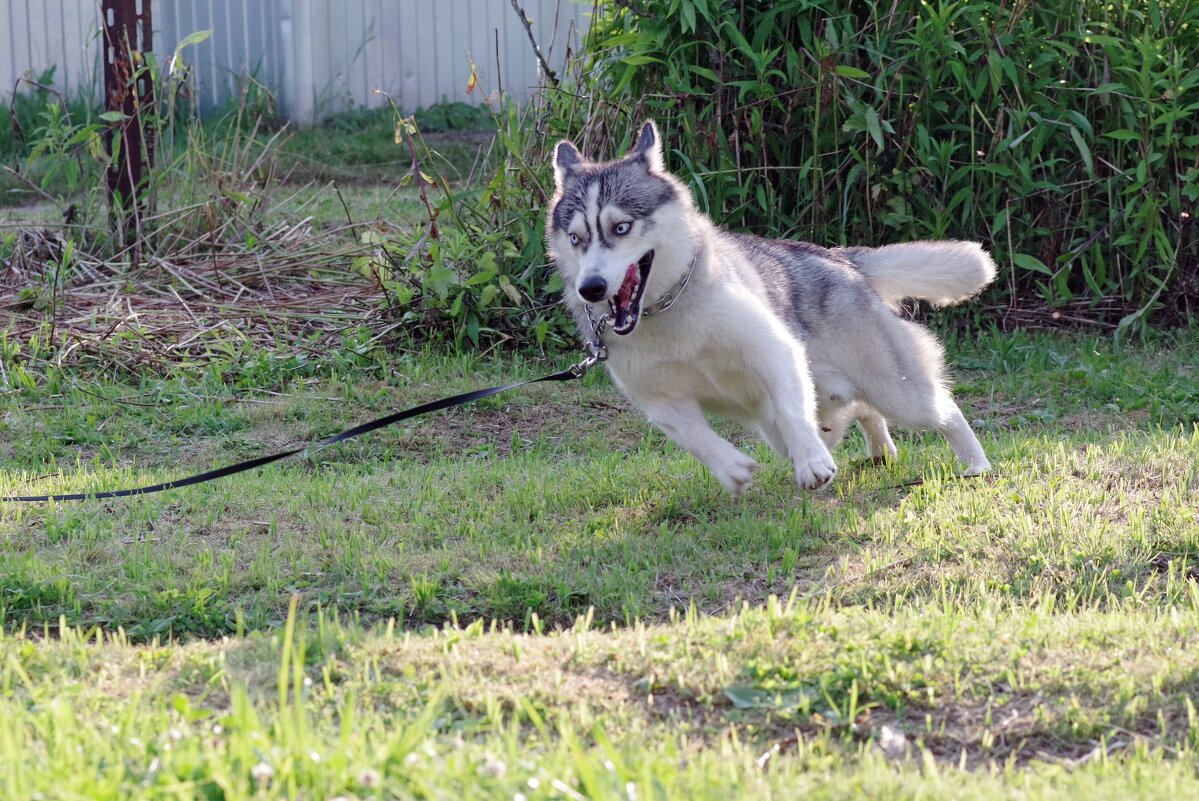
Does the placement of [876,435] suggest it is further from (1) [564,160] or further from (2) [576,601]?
(2) [576,601]

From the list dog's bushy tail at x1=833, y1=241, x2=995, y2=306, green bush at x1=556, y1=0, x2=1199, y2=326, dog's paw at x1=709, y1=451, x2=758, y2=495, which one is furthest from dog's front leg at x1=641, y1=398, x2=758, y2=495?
green bush at x1=556, y1=0, x2=1199, y2=326

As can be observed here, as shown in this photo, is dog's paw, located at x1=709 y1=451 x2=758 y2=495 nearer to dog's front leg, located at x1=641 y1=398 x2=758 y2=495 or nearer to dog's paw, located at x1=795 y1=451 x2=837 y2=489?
dog's front leg, located at x1=641 y1=398 x2=758 y2=495

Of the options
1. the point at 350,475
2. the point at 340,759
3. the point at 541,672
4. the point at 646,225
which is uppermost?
the point at 646,225

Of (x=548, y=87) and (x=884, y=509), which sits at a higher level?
(x=548, y=87)

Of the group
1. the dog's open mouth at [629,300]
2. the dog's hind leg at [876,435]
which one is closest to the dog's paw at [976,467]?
the dog's hind leg at [876,435]

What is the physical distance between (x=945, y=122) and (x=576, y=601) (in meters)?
4.26

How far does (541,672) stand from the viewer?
3.04 m

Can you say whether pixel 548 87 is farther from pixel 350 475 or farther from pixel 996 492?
pixel 996 492

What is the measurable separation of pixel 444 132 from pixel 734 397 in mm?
8355

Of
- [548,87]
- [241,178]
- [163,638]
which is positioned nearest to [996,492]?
[163,638]

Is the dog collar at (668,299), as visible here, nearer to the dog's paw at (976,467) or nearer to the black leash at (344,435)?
the black leash at (344,435)

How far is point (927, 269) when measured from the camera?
5449mm

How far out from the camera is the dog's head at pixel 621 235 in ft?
14.4

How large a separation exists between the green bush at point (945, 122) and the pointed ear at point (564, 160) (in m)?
1.90
